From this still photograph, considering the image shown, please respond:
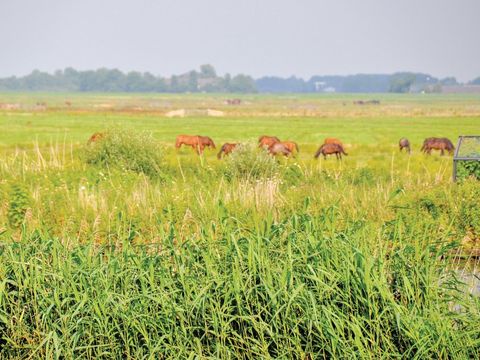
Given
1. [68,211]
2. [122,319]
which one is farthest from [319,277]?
[68,211]

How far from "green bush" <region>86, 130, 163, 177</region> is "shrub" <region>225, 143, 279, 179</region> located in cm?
256

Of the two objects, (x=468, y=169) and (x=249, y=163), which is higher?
(x=468, y=169)

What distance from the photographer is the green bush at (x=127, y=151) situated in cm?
2378

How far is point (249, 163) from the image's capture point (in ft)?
73.9

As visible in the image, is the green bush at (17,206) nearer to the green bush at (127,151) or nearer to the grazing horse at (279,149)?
the green bush at (127,151)

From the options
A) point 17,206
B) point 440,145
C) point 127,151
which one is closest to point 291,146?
point 440,145

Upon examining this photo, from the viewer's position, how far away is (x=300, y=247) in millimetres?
8500

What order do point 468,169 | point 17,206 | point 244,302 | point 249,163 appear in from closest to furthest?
point 244,302 → point 17,206 → point 468,169 → point 249,163

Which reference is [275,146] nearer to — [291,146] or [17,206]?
[291,146]

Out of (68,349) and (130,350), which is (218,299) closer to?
(130,350)

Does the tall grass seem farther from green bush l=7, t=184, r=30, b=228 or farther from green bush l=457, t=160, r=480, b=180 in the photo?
green bush l=457, t=160, r=480, b=180

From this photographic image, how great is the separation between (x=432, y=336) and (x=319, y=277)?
4.24 ft

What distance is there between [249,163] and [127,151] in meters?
4.13

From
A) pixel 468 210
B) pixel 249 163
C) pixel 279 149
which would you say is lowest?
pixel 279 149
